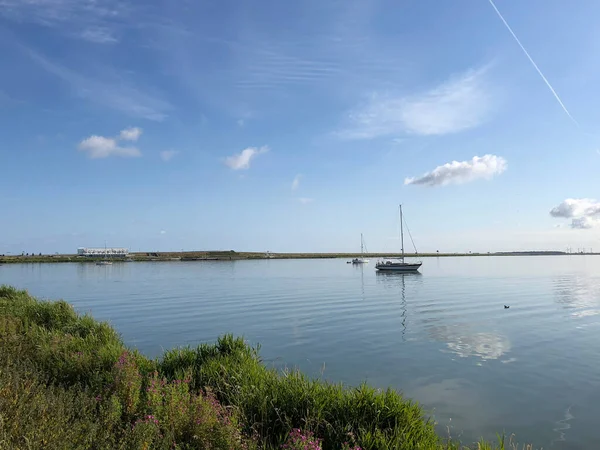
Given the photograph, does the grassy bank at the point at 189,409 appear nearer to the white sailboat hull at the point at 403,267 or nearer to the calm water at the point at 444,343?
the calm water at the point at 444,343

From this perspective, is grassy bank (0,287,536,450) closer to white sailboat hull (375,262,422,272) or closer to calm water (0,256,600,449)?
calm water (0,256,600,449)

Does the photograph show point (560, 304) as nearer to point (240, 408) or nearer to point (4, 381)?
point (240, 408)

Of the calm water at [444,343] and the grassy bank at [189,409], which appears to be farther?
the calm water at [444,343]

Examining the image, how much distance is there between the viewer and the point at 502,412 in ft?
44.1

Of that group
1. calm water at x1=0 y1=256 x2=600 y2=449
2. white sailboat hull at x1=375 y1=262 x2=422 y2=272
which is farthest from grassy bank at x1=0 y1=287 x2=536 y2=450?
white sailboat hull at x1=375 y1=262 x2=422 y2=272

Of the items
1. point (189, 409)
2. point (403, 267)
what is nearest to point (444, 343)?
point (189, 409)

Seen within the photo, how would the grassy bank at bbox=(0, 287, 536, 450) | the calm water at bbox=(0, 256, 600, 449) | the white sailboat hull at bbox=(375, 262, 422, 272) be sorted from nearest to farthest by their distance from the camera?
the grassy bank at bbox=(0, 287, 536, 450) < the calm water at bbox=(0, 256, 600, 449) < the white sailboat hull at bbox=(375, 262, 422, 272)

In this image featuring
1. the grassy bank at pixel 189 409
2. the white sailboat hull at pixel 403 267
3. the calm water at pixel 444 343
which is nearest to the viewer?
the grassy bank at pixel 189 409

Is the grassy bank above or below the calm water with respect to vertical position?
above

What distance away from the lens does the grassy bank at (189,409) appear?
21.5 ft

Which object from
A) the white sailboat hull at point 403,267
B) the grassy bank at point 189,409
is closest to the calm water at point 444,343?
the grassy bank at point 189,409

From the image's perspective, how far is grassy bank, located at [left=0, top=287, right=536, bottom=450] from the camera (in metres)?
6.54

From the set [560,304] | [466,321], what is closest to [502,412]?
→ [466,321]

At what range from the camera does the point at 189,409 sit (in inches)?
316
